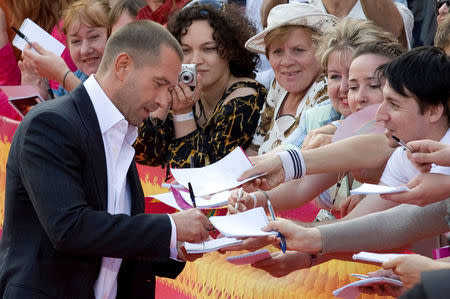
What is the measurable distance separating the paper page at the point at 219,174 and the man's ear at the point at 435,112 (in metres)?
0.79

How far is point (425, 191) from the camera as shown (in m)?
2.79

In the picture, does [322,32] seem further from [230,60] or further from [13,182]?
[13,182]

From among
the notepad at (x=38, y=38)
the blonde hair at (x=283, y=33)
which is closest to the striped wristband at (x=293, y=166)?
the blonde hair at (x=283, y=33)

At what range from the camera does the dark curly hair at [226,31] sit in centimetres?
475

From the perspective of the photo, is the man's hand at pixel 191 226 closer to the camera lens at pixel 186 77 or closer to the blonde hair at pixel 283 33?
the camera lens at pixel 186 77

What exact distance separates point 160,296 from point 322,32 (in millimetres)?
1746

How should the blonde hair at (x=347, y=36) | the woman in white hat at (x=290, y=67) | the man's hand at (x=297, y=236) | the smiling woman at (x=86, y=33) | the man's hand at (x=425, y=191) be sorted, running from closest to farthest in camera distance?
the man's hand at (x=425, y=191) → the man's hand at (x=297, y=236) → the blonde hair at (x=347, y=36) → the woman in white hat at (x=290, y=67) → the smiling woman at (x=86, y=33)

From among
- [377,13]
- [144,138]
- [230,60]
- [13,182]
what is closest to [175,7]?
[230,60]

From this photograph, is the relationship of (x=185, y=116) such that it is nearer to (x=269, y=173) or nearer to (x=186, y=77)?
(x=186, y=77)

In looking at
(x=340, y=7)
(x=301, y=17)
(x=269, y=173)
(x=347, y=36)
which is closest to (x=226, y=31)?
(x=301, y=17)

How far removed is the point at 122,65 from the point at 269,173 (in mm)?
806

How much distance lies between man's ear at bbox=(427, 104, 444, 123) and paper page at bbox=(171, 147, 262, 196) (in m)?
0.79

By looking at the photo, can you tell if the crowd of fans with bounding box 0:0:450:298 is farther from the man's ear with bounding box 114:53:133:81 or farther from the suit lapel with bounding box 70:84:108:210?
the suit lapel with bounding box 70:84:108:210

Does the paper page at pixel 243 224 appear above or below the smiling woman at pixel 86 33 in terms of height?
below
